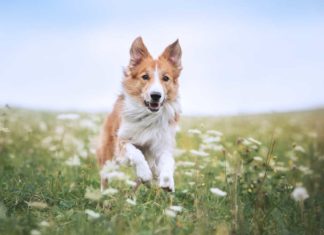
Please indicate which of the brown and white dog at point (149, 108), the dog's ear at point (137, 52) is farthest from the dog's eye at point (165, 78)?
the dog's ear at point (137, 52)

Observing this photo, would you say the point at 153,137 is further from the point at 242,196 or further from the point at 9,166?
the point at 9,166

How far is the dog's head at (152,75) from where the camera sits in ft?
20.9

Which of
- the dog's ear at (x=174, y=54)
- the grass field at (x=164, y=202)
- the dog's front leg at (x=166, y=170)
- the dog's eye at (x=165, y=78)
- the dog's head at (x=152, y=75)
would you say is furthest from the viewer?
the dog's ear at (x=174, y=54)

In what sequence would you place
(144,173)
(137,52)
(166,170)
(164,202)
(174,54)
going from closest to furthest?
(164,202) → (144,173) → (166,170) → (137,52) → (174,54)

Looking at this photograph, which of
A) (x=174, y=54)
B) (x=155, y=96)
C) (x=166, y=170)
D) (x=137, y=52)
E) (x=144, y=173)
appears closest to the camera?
(x=144, y=173)

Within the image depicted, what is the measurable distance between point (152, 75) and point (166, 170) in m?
1.20

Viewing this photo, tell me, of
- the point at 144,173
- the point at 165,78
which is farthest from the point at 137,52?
the point at 144,173

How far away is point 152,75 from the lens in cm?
646

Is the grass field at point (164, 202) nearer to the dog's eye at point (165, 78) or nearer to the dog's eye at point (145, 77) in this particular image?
the dog's eye at point (165, 78)

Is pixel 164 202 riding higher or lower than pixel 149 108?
lower

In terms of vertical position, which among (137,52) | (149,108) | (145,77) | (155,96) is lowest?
(149,108)

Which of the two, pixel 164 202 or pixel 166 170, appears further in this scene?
pixel 166 170

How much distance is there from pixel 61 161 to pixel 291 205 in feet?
13.5

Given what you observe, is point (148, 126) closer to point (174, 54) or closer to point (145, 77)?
point (145, 77)
